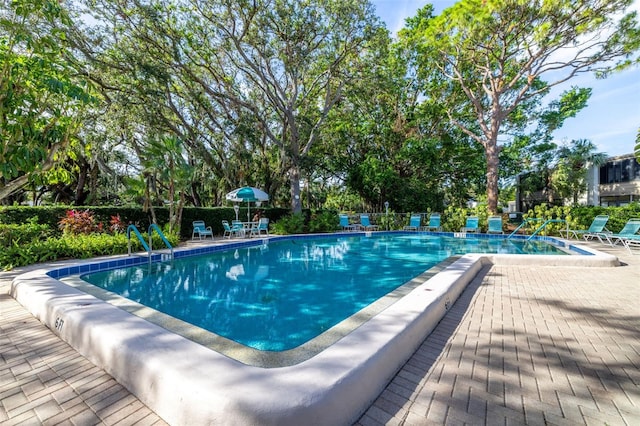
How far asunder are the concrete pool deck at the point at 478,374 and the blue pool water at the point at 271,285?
4.44 feet

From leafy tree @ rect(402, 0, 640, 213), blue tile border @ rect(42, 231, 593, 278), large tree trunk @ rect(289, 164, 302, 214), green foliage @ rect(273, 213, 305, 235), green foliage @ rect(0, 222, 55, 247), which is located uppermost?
leafy tree @ rect(402, 0, 640, 213)

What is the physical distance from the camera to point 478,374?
2.15 m

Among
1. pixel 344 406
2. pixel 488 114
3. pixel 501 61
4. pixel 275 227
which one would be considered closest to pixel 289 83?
pixel 275 227

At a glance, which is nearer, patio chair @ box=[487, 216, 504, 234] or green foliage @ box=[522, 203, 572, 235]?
green foliage @ box=[522, 203, 572, 235]

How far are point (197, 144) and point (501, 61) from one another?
1492 centimetres

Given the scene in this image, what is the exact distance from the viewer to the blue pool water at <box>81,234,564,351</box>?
11.9 ft

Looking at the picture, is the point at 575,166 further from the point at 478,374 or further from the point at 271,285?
the point at 478,374

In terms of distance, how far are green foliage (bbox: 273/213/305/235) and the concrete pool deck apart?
10.7 metres

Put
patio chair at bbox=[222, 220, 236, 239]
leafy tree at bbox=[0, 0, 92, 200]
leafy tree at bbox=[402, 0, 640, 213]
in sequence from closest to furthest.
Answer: leafy tree at bbox=[0, 0, 92, 200], leafy tree at bbox=[402, 0, 640, 213], patio chair at bbox=[222, 220, 236, 239]

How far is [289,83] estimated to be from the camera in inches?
641

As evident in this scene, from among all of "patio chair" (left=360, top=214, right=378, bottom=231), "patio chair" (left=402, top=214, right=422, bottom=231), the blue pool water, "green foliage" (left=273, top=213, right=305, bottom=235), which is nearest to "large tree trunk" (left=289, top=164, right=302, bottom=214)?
"green foliage" (left=273, top=213, right=305, bottom=235)

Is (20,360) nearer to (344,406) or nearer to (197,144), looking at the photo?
(344,406)

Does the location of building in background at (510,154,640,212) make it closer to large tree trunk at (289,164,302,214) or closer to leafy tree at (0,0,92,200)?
large tree trunk at (289,164,302,214)

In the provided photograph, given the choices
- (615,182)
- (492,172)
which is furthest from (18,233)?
(615,182)
